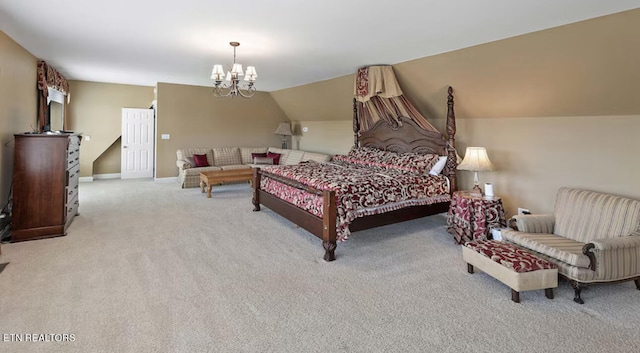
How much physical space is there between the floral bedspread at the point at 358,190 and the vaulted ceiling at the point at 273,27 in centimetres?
169

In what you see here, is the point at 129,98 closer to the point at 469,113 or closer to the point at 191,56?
the point at 191,56

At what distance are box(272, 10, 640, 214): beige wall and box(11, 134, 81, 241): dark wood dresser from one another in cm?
489

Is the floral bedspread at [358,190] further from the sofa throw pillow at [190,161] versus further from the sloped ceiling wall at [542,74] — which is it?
the sofa throw pillow at [190,161]

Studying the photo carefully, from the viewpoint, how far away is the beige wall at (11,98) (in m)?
3.94

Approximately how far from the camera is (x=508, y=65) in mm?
3885

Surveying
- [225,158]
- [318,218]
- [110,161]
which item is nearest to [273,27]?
[318,218]

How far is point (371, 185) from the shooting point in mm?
3959

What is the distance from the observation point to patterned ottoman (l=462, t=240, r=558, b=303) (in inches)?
103

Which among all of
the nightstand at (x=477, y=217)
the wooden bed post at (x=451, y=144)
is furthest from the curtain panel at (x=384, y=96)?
the nightstand at (x=477, y=217)

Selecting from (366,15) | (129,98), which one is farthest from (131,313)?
(129,98)

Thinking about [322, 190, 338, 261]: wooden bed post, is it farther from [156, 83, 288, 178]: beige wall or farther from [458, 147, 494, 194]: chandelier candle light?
[156, 83, 288, 178]: beige wall

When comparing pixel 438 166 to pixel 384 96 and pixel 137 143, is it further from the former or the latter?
pixel 137 143

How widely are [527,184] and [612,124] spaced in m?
1.10

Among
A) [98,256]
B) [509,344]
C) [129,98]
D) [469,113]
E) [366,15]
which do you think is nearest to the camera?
[509,344]
